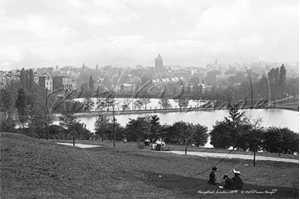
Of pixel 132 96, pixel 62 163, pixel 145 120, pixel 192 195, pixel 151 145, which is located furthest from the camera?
pixel 151 145

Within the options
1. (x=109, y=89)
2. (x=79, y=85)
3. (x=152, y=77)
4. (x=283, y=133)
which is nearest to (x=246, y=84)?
(x=152, y=77)

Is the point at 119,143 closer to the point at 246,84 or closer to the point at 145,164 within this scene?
the point at 145,164

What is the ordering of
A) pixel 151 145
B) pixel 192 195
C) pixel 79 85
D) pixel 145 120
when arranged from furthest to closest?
pixel 151 145, pixel 145 120, pixel 192 195, pixel 79 85

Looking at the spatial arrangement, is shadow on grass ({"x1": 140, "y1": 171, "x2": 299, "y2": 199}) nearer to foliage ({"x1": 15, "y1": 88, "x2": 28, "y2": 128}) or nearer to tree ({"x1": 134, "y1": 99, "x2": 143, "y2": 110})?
tree ({"x1": 134, "y1": 99, "x2": 143, "y2": 110})

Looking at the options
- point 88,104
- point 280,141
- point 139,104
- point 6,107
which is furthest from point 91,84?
point 280,141

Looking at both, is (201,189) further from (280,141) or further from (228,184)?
(280,141)

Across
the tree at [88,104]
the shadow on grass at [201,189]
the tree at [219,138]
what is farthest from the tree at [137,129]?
the tree at [219,138]

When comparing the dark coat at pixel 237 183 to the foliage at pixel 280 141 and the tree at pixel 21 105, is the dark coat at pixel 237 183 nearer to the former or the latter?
the tree at pixel 21 105
